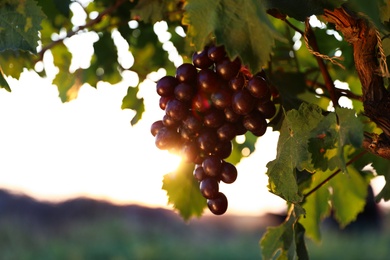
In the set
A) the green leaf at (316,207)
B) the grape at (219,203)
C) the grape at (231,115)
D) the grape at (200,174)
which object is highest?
the grape at (231,115)

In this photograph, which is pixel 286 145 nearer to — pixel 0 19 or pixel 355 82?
pixel 0 19

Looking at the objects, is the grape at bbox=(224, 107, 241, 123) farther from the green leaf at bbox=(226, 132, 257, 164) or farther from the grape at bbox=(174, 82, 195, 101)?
the green leaf at bbox=(226, 132, 257, 164)

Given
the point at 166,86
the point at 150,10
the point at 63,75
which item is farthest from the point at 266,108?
the point at 63,75

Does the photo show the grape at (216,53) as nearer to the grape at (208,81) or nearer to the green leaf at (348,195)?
the grape at (208,81)

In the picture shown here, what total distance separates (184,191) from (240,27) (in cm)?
46

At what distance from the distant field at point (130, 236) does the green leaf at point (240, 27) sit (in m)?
5.82

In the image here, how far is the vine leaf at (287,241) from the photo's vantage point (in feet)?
3.18

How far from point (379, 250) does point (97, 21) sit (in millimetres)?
6337

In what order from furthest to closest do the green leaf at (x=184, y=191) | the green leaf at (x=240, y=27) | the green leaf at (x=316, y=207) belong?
the green leaf at (x=316, y=207) < the green leaf at (x=184, y=191) < the green leaf at (x=240, y=27)

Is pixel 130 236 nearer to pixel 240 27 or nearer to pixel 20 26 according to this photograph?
pixel 20 26

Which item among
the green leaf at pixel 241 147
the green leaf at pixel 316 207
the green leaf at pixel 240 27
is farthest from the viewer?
the green leaf at pixel 241 147

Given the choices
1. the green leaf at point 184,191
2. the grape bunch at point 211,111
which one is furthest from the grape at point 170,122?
the green leaf at point 184,191

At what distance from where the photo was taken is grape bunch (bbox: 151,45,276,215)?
818 mm

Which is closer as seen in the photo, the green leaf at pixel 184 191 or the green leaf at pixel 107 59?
the green leaf at pixel 184 191
